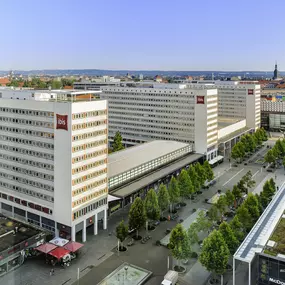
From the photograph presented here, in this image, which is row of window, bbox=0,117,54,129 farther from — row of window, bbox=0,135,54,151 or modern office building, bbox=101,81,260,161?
modern office building, bbox=101,81,260,161

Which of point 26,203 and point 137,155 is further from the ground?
point 137,155

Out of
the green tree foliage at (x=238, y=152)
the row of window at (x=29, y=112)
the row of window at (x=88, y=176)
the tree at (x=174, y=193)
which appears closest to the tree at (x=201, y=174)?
the tree at (x=174, y=193)

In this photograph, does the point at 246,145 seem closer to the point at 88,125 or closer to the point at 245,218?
the point at 245,218

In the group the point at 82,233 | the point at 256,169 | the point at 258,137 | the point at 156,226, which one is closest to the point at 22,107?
the point at 82,233

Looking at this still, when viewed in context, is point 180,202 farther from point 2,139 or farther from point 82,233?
point 2,139

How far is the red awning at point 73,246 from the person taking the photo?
24.3 ft

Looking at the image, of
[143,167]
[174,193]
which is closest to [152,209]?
[174,193]

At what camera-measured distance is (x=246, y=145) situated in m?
16.8

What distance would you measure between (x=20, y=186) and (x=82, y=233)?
1975 mm

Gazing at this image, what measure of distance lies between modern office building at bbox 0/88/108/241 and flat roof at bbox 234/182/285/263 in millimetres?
3740

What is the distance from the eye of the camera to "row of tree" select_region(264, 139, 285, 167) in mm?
14992

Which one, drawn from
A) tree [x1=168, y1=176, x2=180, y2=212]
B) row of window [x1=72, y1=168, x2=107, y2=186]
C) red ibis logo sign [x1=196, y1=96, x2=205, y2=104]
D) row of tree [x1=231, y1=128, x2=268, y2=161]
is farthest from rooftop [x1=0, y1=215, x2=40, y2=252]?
row of tree [x1=231, y1=128, x2=268, y2=161]

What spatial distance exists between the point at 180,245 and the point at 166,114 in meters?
9.46

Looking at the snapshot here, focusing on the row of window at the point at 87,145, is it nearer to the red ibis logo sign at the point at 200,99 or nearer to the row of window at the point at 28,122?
the row of window at the point at 28,122
